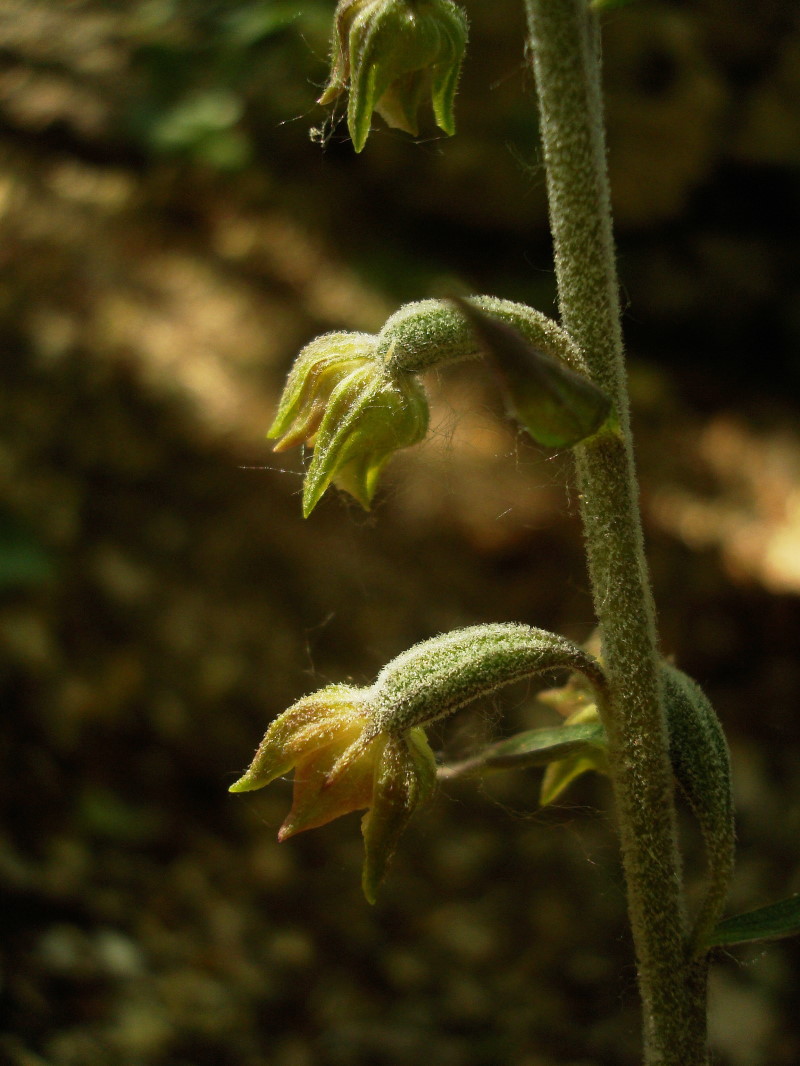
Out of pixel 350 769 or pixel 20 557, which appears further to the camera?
pixel 20 557

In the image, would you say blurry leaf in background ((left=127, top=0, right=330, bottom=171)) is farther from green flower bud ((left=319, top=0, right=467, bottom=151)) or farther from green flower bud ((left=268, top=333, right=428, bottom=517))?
green flower bud ((left=268, top=333, right=428, bottom=517))

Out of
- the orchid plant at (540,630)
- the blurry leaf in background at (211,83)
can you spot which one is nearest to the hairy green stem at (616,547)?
the orchid plant at (540,630)

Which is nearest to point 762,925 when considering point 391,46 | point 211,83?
point 391,46

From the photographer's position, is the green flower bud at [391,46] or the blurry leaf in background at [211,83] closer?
the green flower bud at [391,46]

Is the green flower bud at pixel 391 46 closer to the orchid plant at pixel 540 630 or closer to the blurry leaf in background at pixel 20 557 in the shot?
the orchid plant at pixel 540 630

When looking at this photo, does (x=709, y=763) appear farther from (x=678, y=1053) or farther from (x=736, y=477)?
(x=736, y=477)

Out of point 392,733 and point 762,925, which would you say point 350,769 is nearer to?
point 392,733

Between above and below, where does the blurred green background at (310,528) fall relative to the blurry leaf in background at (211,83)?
below
